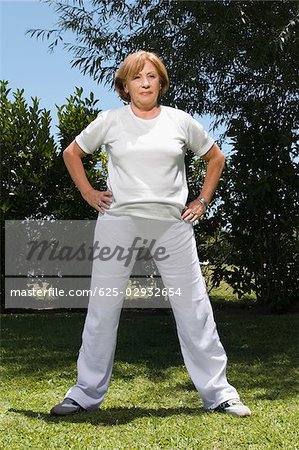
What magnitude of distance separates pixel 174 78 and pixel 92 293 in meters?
4.50

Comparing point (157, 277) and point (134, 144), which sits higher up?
point (134, 144)

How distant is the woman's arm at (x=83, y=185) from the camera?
13.4ft

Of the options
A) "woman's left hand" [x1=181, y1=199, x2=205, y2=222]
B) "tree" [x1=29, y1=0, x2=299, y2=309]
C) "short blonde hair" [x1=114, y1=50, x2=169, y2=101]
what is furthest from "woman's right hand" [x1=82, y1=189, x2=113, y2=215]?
"tree" [x1=29, y1=0, x2=299, y2=309]

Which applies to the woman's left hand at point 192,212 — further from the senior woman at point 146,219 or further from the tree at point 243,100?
the tree at point 243,100

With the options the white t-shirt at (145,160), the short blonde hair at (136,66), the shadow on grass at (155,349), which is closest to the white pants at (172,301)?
the white t-shirt at (145,160)

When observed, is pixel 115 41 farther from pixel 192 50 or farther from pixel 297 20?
pixel 297 20

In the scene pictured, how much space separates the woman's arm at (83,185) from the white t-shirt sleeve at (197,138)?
0.57 metres

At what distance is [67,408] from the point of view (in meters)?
4.16

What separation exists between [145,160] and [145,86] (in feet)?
1.42

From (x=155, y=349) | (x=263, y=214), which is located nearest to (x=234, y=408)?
(x=155, y=349)

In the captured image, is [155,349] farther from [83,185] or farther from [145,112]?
[145,112]

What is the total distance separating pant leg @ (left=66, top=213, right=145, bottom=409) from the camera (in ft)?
13.3

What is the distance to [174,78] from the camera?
808 cm

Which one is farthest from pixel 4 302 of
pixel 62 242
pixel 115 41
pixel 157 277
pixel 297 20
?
pixel 297 20
